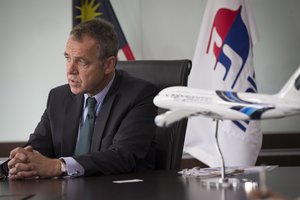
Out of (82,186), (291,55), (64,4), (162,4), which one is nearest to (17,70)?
(64,4)

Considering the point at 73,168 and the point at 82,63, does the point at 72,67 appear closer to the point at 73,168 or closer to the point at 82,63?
the point at 82,63

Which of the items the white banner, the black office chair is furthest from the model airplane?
the white banner

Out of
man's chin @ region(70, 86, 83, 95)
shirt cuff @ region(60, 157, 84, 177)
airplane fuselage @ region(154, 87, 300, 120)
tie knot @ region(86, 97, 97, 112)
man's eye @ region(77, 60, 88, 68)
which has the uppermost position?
man's eye @ region(77, 60, 88, 68)

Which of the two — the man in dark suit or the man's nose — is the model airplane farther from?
the man's nose

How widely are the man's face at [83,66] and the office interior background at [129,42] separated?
176cm

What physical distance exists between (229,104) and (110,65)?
1.24 m

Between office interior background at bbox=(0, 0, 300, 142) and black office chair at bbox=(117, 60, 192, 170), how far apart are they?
1.59 meters

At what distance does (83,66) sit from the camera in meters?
2.77

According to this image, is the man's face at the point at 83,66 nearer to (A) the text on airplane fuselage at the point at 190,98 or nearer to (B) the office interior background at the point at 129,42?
(A) the text on airplane fuselage at the point at 190,98

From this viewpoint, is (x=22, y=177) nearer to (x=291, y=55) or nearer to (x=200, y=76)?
(x=200, y=76)

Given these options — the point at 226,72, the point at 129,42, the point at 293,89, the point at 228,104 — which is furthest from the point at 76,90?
the point at 129,42

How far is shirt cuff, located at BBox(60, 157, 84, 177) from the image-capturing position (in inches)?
93.0

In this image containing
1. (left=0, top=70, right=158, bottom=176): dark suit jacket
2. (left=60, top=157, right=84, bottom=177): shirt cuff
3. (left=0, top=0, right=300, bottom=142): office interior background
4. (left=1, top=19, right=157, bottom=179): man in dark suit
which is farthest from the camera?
(left=0, top=0, right=300, bottom=142): office interior background

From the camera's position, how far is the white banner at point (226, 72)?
4.10 metres
